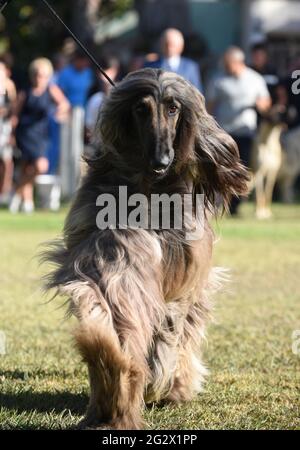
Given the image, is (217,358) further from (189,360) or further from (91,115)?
(91,115)

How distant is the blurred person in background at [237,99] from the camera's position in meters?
13.2

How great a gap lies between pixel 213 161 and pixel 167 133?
382mm

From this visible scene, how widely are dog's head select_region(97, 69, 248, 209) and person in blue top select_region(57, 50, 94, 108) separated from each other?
A: 1110 centimetres

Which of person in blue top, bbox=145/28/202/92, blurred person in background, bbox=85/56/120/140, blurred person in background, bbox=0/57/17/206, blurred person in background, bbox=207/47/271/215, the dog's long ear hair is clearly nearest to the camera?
the dog's long ear hair

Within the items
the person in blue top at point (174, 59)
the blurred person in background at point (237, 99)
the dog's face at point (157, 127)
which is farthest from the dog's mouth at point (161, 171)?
the blurred person in background at point (237, 99)

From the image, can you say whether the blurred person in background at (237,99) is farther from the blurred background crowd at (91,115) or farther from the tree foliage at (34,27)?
the tree foliage at (34,27)

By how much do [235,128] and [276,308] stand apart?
637cm

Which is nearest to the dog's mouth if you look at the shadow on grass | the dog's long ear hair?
the dog's long ear hair

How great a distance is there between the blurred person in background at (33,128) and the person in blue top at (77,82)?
386 mm

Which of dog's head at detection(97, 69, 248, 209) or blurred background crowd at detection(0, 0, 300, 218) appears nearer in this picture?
dog's head at detection(97, 69, 248, 209)

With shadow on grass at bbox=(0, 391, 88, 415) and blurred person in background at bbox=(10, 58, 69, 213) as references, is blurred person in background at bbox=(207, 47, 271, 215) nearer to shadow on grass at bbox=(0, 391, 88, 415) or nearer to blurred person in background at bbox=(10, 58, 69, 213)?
blurred person in background at bbox=(10, 58, 69, 213)

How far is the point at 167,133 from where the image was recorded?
4.02m

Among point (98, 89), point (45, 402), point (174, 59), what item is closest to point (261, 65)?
point (98, 89)

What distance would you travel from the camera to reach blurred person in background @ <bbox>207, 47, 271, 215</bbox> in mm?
13188
